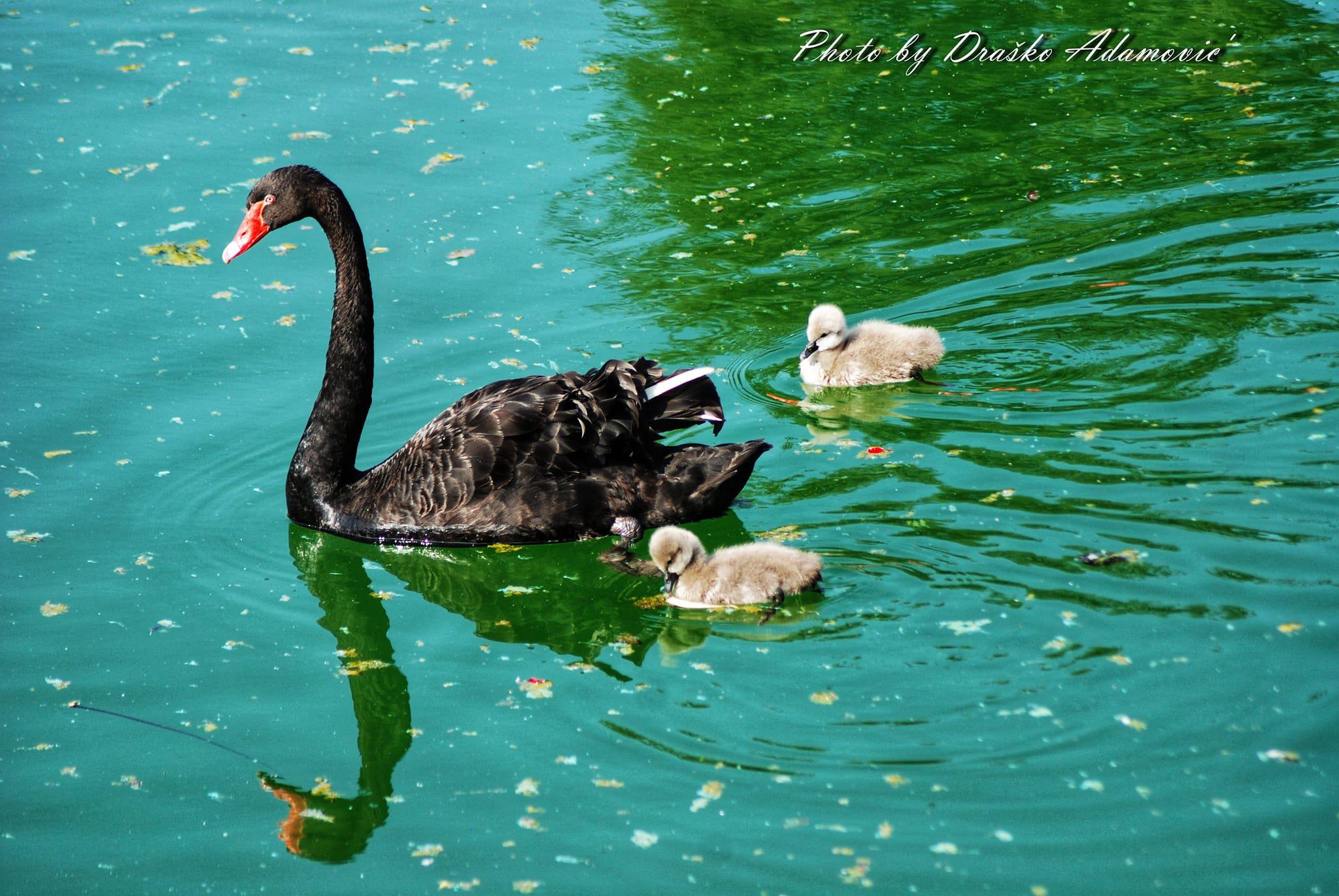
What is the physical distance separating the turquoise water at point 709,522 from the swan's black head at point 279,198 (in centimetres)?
112

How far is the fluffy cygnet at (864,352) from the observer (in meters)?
6.97

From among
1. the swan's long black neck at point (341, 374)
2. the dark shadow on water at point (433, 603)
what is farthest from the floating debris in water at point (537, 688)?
the swan's long black neck at point (341, 374)

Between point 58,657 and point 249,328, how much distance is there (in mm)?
3020

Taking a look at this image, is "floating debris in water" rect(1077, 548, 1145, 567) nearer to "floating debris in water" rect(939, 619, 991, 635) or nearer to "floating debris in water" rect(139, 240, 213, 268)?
"floating debris in water" rect(939, 619, 991, 635)

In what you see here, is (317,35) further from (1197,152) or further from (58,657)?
(58,657)

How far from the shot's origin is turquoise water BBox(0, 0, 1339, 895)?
4.18 meters

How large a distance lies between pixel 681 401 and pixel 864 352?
1.30 metres

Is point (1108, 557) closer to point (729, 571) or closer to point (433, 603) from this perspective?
point (729, 571)

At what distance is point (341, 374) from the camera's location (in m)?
6.34

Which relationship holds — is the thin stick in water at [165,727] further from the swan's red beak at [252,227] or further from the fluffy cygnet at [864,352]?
the fluffy cygnet at [864,352]

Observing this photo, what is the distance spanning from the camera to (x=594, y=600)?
554 cm

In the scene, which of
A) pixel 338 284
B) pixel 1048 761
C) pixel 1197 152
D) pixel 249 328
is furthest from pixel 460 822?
pixel 1197 152

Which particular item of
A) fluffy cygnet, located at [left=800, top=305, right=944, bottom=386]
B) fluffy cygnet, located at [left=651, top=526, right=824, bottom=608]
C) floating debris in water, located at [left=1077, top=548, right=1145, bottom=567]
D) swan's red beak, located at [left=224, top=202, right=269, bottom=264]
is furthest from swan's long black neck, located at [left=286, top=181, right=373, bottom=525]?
floating debris in water, located at [left=1077, top=548, right=1145, bottom=567]

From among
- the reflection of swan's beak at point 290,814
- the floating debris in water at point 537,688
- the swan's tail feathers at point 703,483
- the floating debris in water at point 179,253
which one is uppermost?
the floating debris in water at point 179,253
